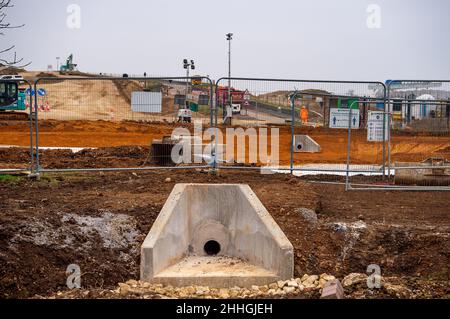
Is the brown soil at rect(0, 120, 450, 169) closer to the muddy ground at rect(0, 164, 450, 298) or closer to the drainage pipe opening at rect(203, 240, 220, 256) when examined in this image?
the muddy ground at rect(0, 164, 450, 298)

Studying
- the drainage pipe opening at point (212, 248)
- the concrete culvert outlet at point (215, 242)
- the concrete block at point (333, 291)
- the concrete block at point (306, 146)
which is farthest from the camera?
the concrete block at point (306, 146)

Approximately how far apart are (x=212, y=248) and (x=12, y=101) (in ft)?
74.6

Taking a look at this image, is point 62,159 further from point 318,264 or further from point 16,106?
point 16,106

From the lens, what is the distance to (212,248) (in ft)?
40.5

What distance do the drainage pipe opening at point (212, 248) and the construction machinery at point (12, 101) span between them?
19.2 meters

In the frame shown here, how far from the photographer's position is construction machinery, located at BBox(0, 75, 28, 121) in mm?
31078

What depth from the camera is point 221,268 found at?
1109 cm

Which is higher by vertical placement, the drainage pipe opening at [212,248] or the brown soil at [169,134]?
the brown soil at [169,134]

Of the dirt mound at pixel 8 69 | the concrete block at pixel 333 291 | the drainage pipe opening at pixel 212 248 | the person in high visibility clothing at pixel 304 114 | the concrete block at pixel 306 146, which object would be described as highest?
the dirt mound at pixel 8 69

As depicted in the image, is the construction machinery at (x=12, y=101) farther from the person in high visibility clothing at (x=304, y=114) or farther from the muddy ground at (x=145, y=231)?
the muddy ground at (x=145, y=231)

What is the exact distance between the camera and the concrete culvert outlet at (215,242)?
1017 centimetres

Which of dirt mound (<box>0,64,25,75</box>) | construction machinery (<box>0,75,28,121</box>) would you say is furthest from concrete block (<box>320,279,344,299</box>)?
construction machinery (<box>0,75,28,121</box>)

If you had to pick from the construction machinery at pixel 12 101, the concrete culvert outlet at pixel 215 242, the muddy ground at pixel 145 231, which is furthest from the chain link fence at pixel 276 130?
the construction machinery at pixel 12 101

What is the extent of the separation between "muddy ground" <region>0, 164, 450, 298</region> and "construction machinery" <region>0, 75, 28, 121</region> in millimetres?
18539
